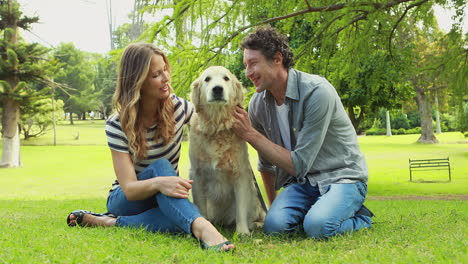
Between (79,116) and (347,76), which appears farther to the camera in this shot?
(79,116)

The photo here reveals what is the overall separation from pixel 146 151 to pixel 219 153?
57 centimetres

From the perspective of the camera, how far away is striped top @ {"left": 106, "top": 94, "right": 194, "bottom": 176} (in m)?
3.13

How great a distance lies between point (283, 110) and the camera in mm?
3533

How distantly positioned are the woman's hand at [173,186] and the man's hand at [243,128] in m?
0.70

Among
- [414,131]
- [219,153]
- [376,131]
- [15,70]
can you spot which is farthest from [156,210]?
[414,131]

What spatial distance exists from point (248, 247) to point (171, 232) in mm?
682

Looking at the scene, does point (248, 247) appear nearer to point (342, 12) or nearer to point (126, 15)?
point (342, 12)

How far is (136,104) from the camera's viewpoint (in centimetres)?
319

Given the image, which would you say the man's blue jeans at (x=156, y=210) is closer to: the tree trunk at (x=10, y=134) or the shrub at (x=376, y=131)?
the tree trunk at (x=10, y=134)

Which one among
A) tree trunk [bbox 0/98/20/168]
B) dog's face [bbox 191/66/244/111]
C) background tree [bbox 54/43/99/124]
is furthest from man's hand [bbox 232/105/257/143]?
background tree [bbox 54/43/99/124]

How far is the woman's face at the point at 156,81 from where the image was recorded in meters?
3.18

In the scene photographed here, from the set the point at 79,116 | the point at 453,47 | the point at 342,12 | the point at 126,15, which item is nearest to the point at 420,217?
the point at 342,12

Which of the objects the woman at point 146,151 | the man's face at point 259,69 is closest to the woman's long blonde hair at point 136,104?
the woman at point 146,151

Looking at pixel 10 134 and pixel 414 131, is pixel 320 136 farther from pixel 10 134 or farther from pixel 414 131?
pixel 414 131
